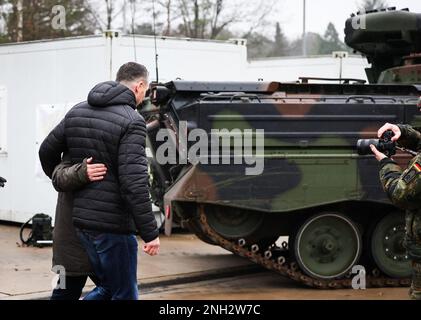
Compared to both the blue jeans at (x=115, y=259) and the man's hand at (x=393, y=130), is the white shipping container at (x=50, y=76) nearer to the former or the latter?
the blue jeans at (x=115, y=259)

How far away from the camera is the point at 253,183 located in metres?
8.54

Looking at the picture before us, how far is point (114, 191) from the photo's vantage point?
5145 mm

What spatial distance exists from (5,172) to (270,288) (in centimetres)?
548

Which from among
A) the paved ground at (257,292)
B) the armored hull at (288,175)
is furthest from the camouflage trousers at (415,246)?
the armored hull at (288,175)

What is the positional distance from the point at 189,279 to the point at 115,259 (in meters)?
4.28

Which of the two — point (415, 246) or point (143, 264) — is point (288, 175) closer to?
point (143, 264)

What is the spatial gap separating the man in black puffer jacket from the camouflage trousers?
1514 millimetres

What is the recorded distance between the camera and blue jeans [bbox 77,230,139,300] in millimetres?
5141

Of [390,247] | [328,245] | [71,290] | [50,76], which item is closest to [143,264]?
[328,245]

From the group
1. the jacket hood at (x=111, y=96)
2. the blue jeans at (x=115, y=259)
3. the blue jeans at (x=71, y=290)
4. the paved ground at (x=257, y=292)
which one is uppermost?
the jacket hood at (x=111, y=96)

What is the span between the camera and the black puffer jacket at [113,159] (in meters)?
5.06

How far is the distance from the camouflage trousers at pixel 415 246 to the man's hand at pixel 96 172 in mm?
1853

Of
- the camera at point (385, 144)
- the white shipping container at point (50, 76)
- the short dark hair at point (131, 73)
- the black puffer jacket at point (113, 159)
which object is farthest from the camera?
the white shipping container at point (50, 76)

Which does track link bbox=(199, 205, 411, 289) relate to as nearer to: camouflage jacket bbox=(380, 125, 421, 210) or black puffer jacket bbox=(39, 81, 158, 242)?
black puffer jacket bbox=(39, 81, 158, 242)
